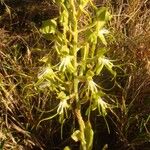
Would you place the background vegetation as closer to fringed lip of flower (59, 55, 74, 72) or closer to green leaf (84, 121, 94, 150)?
green leaf (84, 121, 94, 150)

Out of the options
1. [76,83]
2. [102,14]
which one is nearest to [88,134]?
[76,83]

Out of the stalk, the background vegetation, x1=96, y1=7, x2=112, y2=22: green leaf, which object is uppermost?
x1=96, y1=7, x2=112, y2=22: green leaf

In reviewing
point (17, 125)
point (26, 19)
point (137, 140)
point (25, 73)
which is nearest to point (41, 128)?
point (17, 125)

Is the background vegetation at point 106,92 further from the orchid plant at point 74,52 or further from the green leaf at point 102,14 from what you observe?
the green leaf at point 102,14

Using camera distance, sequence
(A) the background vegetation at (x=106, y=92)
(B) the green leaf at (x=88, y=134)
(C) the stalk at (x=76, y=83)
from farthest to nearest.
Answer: (A) the background vegetation at (x=106, y=92)
(B) the green leaf at (x=88, y=134)
(C) the stalk at (x=76, y=83)

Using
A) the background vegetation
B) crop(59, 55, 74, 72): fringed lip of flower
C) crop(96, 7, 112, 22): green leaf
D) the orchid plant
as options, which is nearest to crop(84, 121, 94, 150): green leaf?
the orchid plant

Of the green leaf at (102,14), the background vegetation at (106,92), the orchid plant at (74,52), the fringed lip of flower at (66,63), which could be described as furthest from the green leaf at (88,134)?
the green leaf at (102,14)

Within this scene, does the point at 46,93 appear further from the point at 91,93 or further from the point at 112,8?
the point at 112,8

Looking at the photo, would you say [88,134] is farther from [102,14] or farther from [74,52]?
[102,14]
